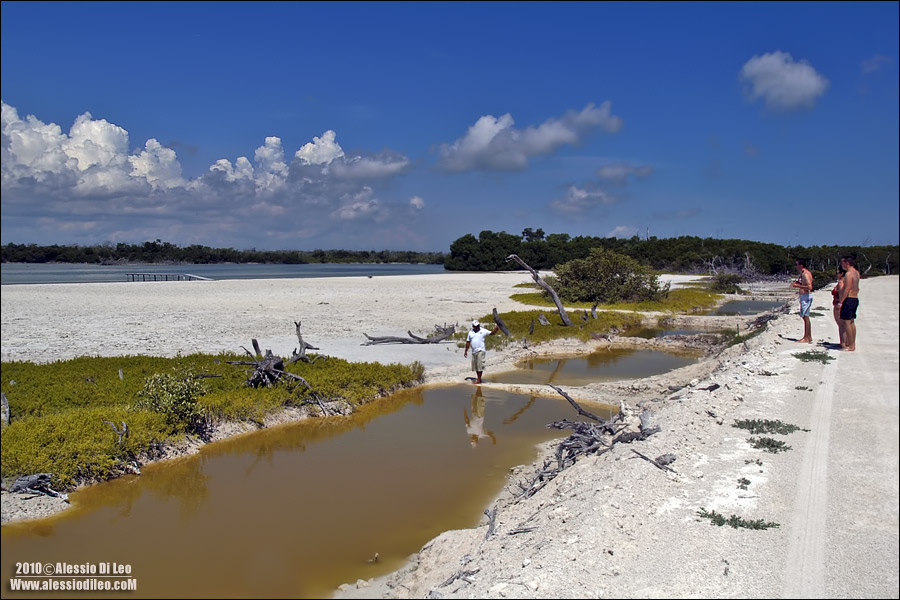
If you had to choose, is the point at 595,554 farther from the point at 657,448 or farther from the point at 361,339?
the point at 361,339

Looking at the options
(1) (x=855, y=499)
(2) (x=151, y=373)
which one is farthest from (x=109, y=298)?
(1) (x=855, y=499)

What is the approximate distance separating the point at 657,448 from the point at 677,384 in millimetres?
7785

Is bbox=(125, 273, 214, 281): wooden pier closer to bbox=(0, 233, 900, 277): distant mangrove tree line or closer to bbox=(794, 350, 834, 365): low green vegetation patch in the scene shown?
bbox=(0, 233, 900, 277): distant mangrove tree line

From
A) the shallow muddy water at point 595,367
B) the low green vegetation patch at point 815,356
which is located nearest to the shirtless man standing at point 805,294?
the low green vegetation patch at point 815,356

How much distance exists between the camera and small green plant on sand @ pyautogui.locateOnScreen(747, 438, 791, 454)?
7.76 meters

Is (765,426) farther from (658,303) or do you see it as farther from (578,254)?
(578,254)

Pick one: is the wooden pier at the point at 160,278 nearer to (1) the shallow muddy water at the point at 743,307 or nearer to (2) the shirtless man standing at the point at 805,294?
(1) the shallow muddy water at the point at 743,307

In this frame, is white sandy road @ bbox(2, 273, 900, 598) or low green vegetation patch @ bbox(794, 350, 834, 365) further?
low green vegetation patch @ bbox(794, 350, 834, 365)

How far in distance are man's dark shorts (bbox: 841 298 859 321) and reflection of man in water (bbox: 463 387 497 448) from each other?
9.32 meters

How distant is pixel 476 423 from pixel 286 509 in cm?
534

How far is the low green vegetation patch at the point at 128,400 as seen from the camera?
8.76 metres

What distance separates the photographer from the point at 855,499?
617 centimetres

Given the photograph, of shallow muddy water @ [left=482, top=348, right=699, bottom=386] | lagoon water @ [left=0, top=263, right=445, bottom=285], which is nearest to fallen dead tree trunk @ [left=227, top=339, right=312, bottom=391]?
shallow muddy water @ [left=482, top=348, right=699, bottom=386]

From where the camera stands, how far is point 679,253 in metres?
87.6
